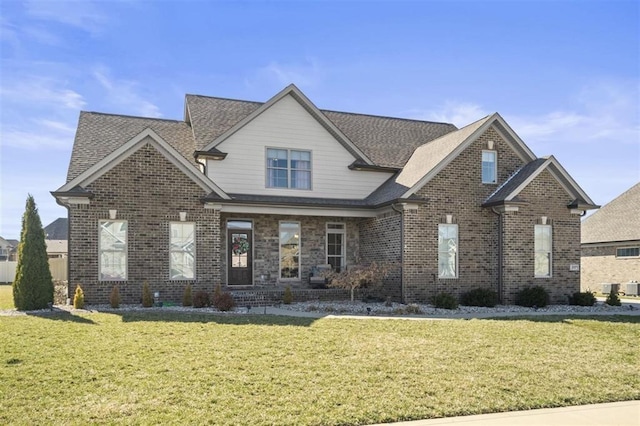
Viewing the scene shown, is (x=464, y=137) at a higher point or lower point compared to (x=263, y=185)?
higher

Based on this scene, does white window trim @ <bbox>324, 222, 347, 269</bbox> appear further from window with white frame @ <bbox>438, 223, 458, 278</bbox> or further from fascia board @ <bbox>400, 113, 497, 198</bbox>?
window with white frame @ <bbox>438, 223, 458, 278</bbox>

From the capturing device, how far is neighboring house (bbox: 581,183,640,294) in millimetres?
24531

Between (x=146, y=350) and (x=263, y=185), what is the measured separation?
34.2ft

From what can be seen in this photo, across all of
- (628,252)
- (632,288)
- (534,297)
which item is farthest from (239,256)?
(628,252)

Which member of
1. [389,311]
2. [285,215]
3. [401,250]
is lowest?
[389,311]

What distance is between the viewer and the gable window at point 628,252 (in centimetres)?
2427

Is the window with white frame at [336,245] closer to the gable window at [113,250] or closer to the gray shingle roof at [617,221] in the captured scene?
the gable window at [113,250]

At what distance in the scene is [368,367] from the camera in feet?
25.6

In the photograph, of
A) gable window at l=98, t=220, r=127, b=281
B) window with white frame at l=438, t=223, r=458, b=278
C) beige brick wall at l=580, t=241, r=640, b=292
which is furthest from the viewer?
beige brick wall at l=580, t=241, r=640, b=292

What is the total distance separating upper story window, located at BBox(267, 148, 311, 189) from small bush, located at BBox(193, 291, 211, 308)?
5179 millimetres

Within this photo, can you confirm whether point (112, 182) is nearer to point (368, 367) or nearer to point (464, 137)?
point (368, 367)

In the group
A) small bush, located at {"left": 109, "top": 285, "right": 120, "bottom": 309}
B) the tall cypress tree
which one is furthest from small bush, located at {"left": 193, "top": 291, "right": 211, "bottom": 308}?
the tall cypress tree

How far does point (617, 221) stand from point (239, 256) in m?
20.5

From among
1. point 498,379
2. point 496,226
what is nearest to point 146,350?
point 498,379
